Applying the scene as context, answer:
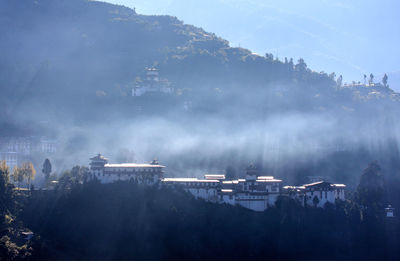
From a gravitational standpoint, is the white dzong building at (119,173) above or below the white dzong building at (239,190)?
above

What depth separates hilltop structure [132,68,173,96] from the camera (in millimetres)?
107625

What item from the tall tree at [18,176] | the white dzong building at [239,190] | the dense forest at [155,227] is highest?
the tall tree at [18,176]

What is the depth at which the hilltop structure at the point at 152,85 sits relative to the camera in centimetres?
10762

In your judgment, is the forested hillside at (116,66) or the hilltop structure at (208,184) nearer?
the hilltop structure at (208,184)

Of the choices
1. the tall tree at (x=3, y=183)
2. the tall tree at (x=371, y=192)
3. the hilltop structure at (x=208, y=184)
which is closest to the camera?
the tall tree at (x=3, y=183)

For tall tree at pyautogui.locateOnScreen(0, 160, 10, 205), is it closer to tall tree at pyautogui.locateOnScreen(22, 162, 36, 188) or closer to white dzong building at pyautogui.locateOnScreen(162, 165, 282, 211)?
tall tree at pyautogui.locateOnScreen(22, 162, 36, 188)

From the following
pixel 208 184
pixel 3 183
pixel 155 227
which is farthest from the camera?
pixel 208 184

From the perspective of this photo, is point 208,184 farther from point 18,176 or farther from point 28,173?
point 18,176

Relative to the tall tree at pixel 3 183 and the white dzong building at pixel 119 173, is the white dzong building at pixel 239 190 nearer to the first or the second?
the white dzong building at pixel 119 173

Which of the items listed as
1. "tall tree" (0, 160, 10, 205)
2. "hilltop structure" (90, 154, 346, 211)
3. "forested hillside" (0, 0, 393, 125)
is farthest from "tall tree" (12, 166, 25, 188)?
"forested hillside" (0, 0, 393, 125)

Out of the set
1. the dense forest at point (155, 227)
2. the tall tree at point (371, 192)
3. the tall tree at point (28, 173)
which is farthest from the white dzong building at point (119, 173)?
the tall tree at point (371, 192)

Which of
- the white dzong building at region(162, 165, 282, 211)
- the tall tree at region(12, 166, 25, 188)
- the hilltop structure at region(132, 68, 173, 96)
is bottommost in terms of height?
the white dzong building at region(162, 165, 282, 211)

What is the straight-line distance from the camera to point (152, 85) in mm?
108688

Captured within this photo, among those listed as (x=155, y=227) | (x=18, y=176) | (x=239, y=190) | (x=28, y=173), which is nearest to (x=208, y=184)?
(x=239, y=190)
